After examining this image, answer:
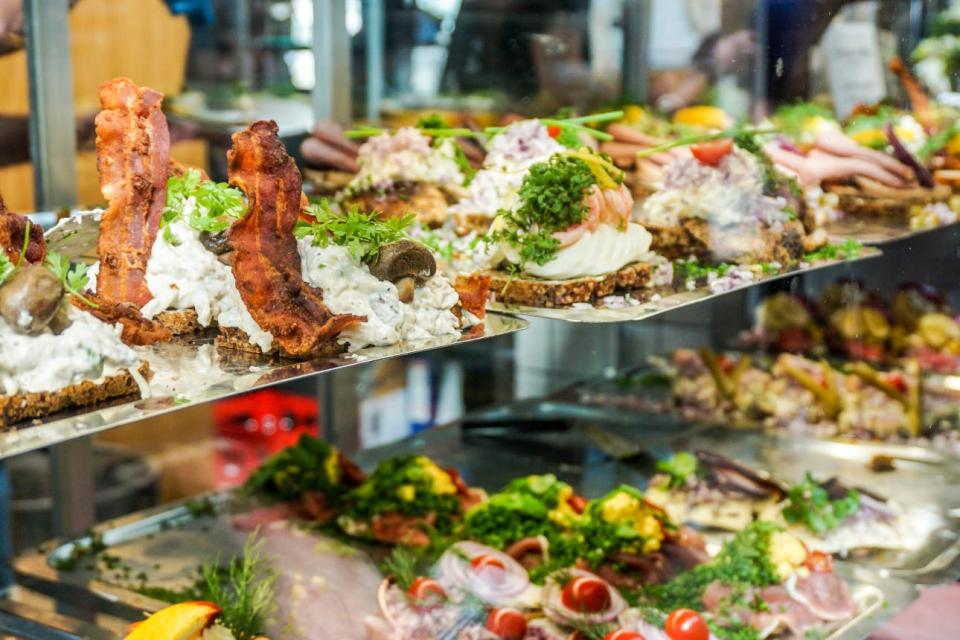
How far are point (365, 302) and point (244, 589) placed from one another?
3.15 ft

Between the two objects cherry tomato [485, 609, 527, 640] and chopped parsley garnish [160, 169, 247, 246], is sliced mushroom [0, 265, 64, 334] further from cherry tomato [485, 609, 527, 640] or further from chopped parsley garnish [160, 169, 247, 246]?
cherry tomato [485, 609, 527, 640]

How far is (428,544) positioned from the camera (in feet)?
11.2

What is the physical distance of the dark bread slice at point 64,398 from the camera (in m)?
1.89

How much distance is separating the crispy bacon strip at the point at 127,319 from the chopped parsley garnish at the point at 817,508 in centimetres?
203

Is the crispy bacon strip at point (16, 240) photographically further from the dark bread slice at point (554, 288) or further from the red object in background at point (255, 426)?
the red object in background at point (255, 426)

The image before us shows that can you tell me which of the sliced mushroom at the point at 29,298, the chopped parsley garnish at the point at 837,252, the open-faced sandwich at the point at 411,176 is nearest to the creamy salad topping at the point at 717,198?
the chopped parsley garnish at the point at 837,252

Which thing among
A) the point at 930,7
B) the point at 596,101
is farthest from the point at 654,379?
the point at 930,7

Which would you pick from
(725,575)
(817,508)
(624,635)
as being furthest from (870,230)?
(624,635)

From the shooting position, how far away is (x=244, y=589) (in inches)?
117

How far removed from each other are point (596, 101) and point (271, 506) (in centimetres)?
174

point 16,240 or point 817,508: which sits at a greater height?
point 16,240

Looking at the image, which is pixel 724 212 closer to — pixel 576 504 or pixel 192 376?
pixel 576 504

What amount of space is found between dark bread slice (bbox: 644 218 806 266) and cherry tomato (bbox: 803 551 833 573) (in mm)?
785

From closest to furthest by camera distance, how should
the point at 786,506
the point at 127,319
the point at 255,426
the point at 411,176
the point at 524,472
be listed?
the point at 127,319 → the point at 411,176 → the point at 786,506 → the point at 524,472 → the point at 255,426
